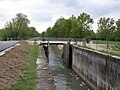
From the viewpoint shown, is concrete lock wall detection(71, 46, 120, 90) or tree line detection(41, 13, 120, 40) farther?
tree line detection(41, 13, 120, 40)

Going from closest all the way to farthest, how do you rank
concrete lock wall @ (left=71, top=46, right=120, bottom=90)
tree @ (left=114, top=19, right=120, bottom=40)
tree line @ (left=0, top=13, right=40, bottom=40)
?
concrete lock wall @ (left=71, top=46, right=120, bottom=90) → tree @ (left=114, top=19, right=120, bottom=40) → tree line @ (left=0, top=13, right=40, bottom=40)

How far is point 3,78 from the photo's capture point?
12.8 m

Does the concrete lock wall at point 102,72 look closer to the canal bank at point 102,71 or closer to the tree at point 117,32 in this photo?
the canal bank at point 102,71

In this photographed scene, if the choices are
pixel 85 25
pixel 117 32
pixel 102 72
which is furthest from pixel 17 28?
pixel 102 72

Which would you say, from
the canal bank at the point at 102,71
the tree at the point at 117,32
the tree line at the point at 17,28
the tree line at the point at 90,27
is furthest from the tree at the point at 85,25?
the canal bank at the point at 102,71

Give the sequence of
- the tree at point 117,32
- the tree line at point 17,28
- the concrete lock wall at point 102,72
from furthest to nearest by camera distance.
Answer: the tree line at point 17,28, the tree at point 117,32, the concrete lock wall at point 102,72

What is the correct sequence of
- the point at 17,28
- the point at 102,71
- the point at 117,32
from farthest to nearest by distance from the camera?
the point at 17,28
the point at 117,32
the point at 102,71

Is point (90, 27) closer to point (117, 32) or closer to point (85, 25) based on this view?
point (85, 25)

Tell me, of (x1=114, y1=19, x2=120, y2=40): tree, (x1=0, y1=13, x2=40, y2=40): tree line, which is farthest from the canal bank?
(x1=0, y1=13, x2=40, y2=40): tree line

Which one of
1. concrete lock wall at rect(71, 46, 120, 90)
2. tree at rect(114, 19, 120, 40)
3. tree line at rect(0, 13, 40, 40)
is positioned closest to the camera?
concrete lock wall at rect(71, 46, 120, 90)

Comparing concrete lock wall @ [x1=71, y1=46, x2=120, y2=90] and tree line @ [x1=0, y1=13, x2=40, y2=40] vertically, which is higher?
tree line @ [x1=0, y1=13, x2=40, y2=40]

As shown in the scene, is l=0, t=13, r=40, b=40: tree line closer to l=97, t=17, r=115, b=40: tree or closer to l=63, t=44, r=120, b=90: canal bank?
l=97, t=17, r=115, b=40: tree

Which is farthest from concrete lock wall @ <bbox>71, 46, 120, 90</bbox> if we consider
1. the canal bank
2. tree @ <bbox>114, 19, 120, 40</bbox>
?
tree @ <bbox>114, 19, 120, 40</bbox>

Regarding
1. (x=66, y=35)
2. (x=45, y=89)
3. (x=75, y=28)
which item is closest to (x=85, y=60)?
(x=45, y=89)
